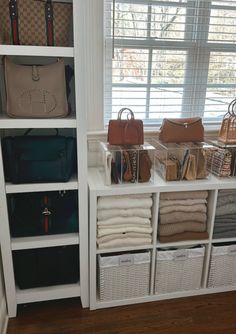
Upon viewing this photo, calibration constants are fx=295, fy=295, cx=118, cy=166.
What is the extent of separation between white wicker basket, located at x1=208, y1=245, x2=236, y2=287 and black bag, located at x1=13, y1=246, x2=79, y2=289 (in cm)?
89

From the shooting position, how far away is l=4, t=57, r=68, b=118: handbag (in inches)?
55.4

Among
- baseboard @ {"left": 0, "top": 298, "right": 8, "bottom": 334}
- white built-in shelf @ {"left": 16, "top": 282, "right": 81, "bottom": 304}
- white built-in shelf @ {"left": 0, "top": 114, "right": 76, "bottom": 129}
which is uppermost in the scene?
white built-in shelf @ {"left": 0, "top": 114, "right": 76, "bottom": 129}

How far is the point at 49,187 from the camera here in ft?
5.19

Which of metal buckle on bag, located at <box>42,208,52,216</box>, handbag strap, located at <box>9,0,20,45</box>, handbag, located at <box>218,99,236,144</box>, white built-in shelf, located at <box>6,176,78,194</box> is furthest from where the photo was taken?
handbag, located at <box>218,99,236,144</box>

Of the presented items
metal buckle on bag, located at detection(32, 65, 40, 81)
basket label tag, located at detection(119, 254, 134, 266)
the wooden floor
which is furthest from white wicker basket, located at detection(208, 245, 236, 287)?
metal buckle on bag, located at detection(32, 65, 40, 81)

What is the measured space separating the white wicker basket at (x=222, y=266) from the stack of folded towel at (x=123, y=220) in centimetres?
50

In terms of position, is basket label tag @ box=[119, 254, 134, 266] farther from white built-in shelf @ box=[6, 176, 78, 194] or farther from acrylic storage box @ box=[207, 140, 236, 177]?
acrylic storage box @ box=[207, 140, 236, 177]

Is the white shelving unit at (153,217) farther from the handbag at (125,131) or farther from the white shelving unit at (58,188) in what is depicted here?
the handbag at (125,131)

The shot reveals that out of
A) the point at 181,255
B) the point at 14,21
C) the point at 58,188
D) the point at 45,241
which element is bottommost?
the point at 181,255

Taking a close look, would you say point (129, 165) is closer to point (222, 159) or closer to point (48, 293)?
point (222, 159)

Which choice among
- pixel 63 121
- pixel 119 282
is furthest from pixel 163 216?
pixel 63 121

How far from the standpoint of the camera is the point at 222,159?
72.8 inches

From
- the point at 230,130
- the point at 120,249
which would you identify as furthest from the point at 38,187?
the point at 230,130

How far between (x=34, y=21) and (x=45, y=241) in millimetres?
1135
